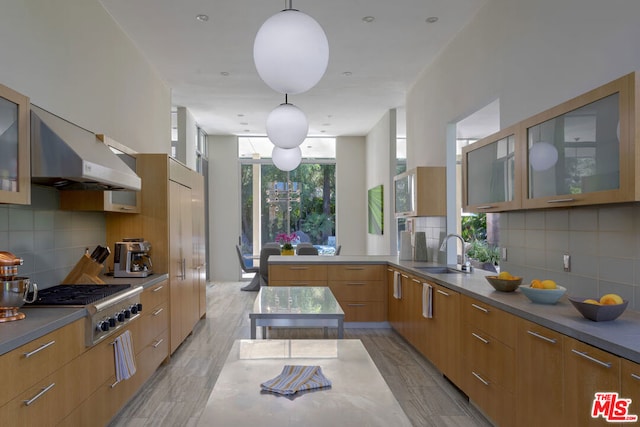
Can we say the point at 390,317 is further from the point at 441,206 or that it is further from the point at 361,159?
the point at 361,159

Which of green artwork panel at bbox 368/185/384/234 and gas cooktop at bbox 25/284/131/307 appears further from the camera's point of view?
green artwork panel at bbox 368/185/384/234

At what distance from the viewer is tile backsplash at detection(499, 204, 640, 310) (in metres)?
2.22

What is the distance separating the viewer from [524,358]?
2.25 m

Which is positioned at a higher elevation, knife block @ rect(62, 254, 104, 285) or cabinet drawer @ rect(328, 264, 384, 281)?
→ knife block @ rect(62, 254, 104, 285)

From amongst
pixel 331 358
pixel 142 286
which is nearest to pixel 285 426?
pixel 331 358

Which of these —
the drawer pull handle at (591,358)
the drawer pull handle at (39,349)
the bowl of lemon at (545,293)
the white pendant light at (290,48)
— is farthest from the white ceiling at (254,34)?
the drawer pull handle at (591,358)

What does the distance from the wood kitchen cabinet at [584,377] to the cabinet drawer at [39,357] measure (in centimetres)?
228

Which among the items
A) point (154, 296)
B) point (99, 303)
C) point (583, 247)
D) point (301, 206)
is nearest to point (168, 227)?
point (154, 296)

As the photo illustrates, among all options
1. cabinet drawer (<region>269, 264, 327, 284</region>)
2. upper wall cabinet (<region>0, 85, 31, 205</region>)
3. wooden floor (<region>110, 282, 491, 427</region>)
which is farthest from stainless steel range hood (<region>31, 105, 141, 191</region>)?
cabinet drawer (<region>269, 264, 327, 284</region>)

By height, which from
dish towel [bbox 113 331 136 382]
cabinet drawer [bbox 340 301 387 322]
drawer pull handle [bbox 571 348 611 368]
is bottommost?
cabinet drawer [bbox 340 301 387 322]

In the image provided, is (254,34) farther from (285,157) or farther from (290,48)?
(290,48)

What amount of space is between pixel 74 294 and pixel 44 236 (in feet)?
1.76

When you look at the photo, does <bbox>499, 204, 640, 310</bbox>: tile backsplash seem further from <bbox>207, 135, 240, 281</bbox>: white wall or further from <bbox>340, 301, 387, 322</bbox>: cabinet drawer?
<bbox>207, 135, 240, 281</bbox>: white wall

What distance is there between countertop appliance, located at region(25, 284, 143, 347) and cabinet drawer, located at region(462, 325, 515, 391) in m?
2.30
